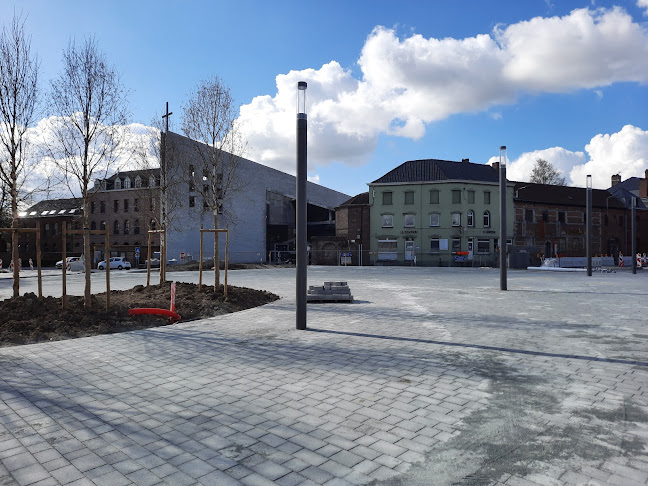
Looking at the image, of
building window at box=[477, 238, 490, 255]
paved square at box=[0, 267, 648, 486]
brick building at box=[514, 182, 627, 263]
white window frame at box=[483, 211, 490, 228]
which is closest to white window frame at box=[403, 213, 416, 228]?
building window at box=[477, 238, 490, 255]

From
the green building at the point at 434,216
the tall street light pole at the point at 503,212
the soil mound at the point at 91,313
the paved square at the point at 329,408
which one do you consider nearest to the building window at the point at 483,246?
the green building at the point at 434,216

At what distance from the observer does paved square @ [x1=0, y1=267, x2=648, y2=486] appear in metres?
3.36

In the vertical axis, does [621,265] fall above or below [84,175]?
below

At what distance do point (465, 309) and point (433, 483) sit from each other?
30.9 ft

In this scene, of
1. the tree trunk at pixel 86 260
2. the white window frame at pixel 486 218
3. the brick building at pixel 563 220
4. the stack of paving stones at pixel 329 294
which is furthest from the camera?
the brick building at pixel 563 220

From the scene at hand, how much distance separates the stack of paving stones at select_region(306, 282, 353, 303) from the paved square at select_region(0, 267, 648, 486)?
435 cm

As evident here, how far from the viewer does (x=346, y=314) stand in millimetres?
11078

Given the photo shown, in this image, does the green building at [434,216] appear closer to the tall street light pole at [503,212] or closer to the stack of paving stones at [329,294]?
the tall street light pole at [503,212]

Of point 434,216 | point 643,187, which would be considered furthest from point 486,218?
point 643,187

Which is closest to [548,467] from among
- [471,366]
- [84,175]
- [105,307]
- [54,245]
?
[471,366]

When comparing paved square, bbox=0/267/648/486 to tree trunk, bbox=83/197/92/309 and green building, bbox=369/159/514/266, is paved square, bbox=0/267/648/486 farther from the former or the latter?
green building, bbox=369/159/514/266

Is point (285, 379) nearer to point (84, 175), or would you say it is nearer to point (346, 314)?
point (346, 314)

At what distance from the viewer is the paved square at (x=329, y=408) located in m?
3.36

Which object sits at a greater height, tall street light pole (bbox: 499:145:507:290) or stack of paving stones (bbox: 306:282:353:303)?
tall street light pole (bbox: 499:145:507:290)
